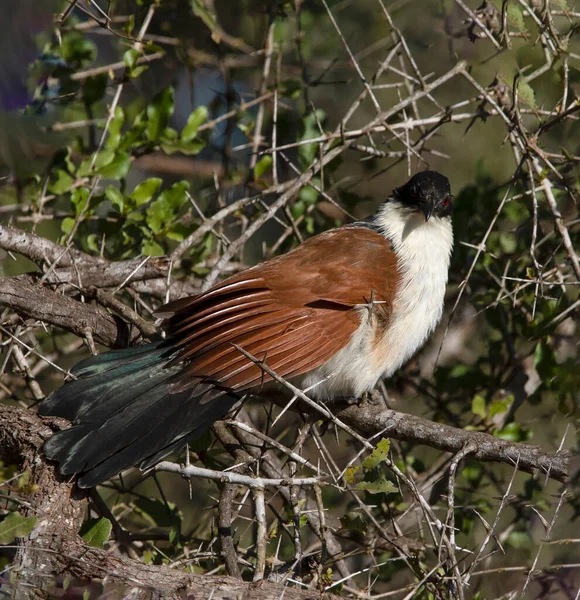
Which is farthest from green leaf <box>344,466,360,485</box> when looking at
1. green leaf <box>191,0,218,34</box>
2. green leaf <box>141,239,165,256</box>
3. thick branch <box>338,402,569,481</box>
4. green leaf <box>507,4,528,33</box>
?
green leaf <box>191,0,218,34</box>

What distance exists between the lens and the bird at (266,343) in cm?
208

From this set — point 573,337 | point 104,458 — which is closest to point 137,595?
point 104,458

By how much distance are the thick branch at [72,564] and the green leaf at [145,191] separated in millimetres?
1170

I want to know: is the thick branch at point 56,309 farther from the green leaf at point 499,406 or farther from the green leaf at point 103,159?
the green leaf at point 499,406

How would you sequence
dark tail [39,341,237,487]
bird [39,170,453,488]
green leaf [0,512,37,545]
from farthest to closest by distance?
bird [39,170,453,488] < dark tail [39,341,237,487] < green leaf [0,512,37,545]

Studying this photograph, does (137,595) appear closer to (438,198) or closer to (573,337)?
(438,198)

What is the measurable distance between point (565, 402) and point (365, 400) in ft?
2.39

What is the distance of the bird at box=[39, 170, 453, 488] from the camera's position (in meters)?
2.08

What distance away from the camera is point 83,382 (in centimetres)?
218

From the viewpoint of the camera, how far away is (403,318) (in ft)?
8.54

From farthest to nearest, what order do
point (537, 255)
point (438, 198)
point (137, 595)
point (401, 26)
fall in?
point (401, 26)
point (537, 255)
point (438, 198)
point (137, 595)

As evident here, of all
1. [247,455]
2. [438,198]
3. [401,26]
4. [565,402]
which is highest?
[401,26]

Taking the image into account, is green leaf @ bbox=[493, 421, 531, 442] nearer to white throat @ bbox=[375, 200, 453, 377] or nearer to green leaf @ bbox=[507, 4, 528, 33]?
white throat @ bbox=[375, 200, 453, 377]

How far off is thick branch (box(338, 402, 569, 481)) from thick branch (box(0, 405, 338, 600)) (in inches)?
21.4
